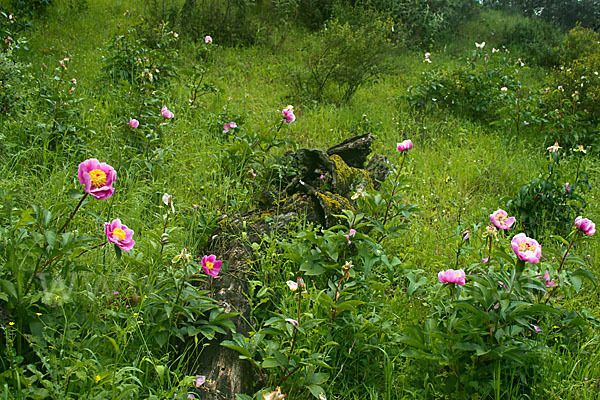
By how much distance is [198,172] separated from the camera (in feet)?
12.3

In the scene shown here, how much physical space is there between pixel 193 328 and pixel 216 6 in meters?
7.68

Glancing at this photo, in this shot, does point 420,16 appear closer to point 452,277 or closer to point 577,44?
point 577,44

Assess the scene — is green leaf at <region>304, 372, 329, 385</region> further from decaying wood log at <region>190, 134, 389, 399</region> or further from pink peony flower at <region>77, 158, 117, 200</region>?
pink peony flower at <region>77, 158, 117, 200</region>

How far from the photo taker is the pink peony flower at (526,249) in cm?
181

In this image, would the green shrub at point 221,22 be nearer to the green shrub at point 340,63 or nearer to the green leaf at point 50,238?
the green shrub at point 340,63

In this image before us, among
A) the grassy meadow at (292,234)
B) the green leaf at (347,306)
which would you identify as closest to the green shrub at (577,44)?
the grassy meadow at (292,234)

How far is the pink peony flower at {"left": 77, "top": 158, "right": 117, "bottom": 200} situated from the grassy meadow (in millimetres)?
33

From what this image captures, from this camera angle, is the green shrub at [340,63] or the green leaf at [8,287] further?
the green shrub at [340,63]

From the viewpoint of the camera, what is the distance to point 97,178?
1.78 m

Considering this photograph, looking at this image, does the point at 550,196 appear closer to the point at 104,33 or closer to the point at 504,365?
the point at 504,365

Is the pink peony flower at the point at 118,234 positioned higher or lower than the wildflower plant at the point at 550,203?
higher

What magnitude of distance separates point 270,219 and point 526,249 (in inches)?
62.8

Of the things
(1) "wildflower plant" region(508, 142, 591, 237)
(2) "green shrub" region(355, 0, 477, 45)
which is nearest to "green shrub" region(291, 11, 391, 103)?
(1) "wildflower plant" region(508, 142, 591, 237)

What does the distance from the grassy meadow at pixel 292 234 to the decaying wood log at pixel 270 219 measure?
0.22 feet
